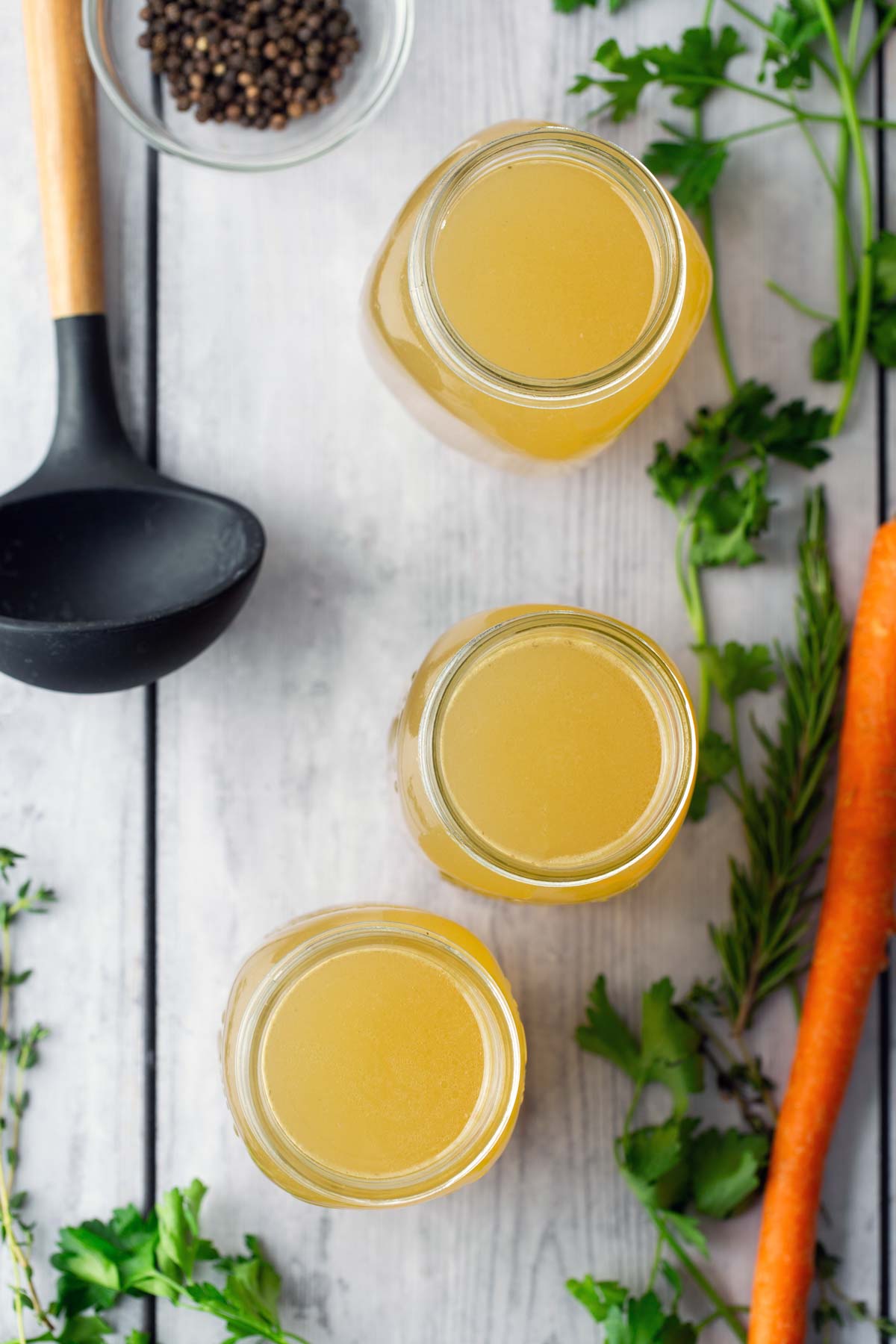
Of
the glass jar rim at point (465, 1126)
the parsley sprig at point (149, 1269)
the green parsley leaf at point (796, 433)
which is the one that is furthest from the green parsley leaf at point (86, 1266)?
the green parsley leaf at point (796, 433)

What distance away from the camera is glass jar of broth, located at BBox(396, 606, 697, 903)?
2.29 ft

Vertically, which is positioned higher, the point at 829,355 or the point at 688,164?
the point at 688,164

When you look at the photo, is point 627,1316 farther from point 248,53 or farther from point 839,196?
point 248,53

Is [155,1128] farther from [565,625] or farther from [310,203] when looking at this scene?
[310,203]

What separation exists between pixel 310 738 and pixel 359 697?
0.05 m

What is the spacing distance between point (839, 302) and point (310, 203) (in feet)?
1.33

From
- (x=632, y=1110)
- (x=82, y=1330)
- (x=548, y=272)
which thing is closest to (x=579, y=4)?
(x=548, y=272)

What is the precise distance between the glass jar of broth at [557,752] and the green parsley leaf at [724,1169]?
0.86 ft

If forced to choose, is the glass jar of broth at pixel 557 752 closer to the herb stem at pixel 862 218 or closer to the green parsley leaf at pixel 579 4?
the herb stem at pixel 862 218

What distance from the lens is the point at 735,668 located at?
2.79ft

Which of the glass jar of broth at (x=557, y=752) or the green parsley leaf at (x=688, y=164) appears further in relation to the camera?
the green parsley leaf at (x=688, y=164)

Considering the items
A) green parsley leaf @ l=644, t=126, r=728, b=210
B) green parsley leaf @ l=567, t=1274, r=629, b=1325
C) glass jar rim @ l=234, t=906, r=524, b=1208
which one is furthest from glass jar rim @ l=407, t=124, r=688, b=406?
green parsley leaf @ l=567, t=1274, r=629, b=1325

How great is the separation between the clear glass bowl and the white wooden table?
2cm

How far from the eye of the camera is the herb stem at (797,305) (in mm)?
874
